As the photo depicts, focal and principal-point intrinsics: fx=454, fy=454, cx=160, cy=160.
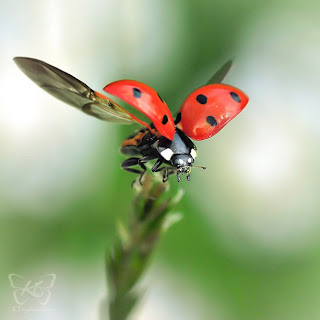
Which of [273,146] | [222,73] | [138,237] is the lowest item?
[138,237]

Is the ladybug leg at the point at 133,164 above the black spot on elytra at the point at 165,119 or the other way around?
the other way around

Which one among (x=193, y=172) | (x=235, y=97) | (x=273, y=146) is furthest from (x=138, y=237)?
(x=273, y=146)

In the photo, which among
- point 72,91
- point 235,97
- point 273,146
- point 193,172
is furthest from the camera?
point 273,146

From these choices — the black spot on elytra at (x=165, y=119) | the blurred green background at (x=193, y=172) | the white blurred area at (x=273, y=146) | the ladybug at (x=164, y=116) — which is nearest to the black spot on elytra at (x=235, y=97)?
the ladybug at (x=164, y=116)

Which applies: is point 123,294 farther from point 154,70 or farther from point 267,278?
point 154,70

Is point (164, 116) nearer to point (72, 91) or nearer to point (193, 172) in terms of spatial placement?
point (72, 91)

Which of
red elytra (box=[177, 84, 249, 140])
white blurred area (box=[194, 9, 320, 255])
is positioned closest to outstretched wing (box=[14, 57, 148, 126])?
red elytra (box=[177, 84, 249, 140])

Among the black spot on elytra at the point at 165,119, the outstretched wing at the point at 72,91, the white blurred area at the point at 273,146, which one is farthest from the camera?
the white blurred area at the point at 273,146

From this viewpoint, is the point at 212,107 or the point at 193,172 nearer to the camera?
the point at 212,107

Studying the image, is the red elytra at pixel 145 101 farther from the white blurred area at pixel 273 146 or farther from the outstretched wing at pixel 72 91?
the white blurred area at pixel 273 146
